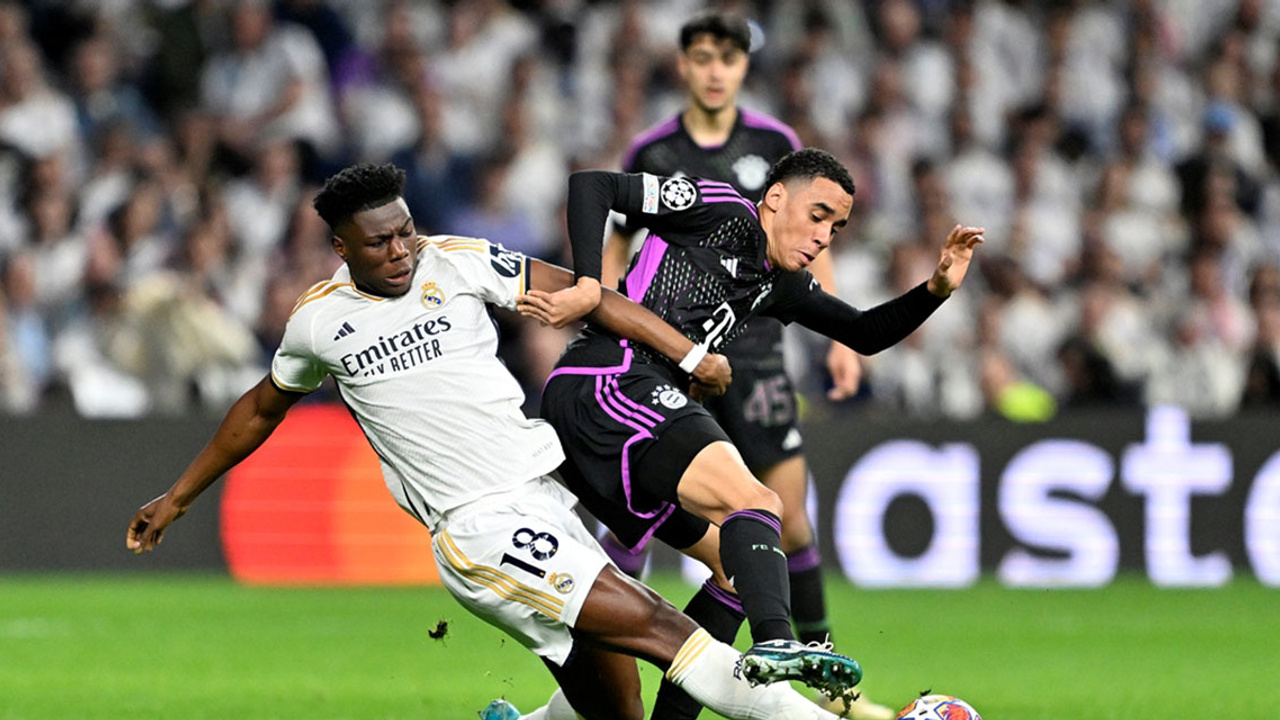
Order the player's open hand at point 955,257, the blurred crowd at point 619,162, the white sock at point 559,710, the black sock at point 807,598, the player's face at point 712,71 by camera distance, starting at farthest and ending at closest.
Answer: the blurred crowd at point 619,162 < the player's face at point 712,71 < the black sock at point 807,598 < the white sock at point 559,710 < the player's open hand at point 955,257

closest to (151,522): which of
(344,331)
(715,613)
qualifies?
(344,331)

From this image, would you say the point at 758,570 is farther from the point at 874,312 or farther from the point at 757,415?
the point at 757,415

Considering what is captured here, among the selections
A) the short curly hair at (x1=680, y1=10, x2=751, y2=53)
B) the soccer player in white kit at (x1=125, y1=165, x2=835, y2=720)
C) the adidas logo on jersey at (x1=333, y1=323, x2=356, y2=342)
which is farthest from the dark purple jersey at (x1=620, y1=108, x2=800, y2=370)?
the adidas logo on jersey at (x1=333, y1=323, x2=356, y2=342)

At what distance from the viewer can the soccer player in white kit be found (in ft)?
18.2

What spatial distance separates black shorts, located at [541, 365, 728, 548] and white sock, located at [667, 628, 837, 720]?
48 centimetres

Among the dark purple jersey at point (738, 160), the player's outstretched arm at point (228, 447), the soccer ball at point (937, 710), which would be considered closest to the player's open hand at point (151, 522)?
the player's outstretched arm at point (228, 447)

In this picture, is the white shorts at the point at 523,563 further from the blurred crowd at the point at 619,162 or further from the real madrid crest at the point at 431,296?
the blurred crowd at the point at 619,162

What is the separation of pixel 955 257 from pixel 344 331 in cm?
192

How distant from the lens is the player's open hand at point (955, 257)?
5939mm

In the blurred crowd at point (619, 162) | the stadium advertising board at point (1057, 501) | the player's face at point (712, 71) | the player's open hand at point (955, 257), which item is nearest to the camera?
the player's open hand at point (955, 257)

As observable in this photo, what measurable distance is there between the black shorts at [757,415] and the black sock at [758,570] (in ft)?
6.95

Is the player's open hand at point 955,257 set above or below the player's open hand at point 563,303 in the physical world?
above

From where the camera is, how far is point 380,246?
18.7 feet

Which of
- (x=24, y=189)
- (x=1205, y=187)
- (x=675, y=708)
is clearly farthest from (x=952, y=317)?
(x=675, y=708)
